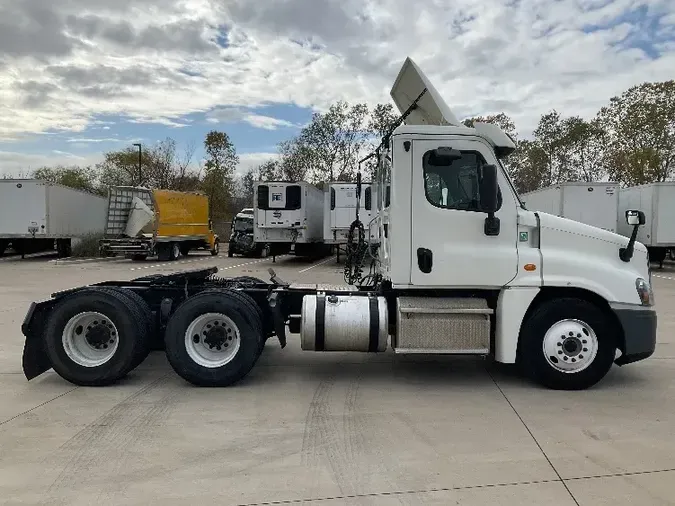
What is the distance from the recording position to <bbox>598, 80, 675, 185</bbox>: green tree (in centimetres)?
3734

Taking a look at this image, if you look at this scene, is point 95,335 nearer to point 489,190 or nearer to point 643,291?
point 489,190

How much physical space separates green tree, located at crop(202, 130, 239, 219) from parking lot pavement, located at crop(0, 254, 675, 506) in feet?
152

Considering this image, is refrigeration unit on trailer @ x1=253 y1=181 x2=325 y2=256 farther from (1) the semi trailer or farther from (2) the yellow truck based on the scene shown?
(1) the semi trailer

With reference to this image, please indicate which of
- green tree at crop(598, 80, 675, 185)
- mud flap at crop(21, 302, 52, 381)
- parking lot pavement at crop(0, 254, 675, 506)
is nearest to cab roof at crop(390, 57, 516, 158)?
parking lot pavement at crop(0, 254, 675, 506)

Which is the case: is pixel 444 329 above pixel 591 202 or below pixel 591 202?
below

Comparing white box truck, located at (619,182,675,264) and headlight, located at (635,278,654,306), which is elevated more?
white box truck, located at (619,182,675,264)

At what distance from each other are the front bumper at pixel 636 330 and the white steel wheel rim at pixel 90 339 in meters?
5.23

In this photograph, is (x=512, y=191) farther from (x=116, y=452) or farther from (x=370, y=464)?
(x=116, y=452)

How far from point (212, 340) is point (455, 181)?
304cm

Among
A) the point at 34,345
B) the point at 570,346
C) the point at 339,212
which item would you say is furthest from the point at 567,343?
the point at 339,212

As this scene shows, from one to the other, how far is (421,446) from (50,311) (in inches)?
164

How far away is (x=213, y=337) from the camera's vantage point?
19.9 ft

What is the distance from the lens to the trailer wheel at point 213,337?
596cm

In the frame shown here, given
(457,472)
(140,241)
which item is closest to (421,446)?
(457,472)
